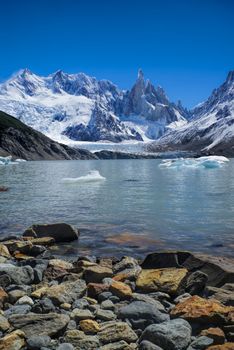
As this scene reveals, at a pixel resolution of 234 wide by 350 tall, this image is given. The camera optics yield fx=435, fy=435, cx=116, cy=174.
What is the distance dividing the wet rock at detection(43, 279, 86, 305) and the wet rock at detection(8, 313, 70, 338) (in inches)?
53.3

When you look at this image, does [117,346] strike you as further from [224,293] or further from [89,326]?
[224,293]

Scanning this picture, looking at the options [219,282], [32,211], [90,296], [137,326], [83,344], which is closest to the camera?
[83,344]

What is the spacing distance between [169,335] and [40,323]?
9.66 ft

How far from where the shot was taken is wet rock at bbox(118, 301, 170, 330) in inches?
408

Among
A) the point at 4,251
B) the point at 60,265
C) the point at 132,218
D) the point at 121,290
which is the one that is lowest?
the point at 132,218

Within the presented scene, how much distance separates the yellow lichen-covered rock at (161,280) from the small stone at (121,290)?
0.74 m

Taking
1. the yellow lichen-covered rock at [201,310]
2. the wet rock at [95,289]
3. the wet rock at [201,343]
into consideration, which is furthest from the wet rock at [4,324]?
the wet rock at [201,343]

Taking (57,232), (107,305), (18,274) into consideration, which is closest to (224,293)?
(107,305)

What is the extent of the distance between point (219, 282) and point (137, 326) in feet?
15.0

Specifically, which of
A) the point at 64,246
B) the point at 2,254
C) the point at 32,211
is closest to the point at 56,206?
the point at 32,211

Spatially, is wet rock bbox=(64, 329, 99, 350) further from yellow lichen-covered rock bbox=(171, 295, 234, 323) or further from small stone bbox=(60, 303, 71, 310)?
yellow lichen-covered rock bbox=(171, 295, 234, 323)

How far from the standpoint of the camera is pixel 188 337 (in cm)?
948

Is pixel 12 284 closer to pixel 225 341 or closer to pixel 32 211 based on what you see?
pixel 225 341

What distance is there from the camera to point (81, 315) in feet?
34.9
